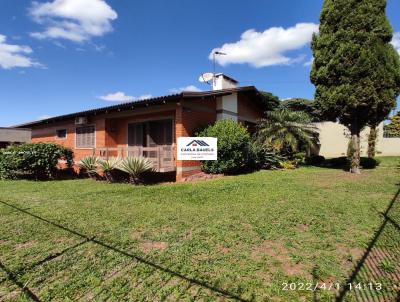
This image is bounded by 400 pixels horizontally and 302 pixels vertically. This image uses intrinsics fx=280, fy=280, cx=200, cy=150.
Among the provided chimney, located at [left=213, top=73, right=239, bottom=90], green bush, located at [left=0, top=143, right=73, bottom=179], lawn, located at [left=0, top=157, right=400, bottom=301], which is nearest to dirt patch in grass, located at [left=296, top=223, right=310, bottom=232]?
lawn, located at [left=0, top=157, right=400, bottom=301]

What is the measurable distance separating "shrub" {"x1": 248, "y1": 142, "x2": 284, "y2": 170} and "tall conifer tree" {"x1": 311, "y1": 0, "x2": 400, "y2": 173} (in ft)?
10.6

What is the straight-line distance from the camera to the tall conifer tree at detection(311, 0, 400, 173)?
10.5 metres

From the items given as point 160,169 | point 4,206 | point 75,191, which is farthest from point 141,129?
point 4,206

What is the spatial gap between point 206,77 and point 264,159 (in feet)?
19.0

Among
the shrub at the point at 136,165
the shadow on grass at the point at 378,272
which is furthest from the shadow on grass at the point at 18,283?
the shrub at the point at 136,165

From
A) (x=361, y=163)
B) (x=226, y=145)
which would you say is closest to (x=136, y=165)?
(x=226, y=145)

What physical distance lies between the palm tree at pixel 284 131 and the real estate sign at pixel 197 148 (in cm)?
339

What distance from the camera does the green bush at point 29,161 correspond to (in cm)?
1285

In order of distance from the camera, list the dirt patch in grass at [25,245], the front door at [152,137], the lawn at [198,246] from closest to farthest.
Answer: the lawn at [198,246], the dirt patch in grass at [25,245], the front door at [152,137]

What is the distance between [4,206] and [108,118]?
8072 millimetres

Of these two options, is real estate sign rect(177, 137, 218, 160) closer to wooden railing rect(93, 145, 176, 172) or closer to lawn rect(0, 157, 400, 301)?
wooden railing rect(93, 145, 176, 172)

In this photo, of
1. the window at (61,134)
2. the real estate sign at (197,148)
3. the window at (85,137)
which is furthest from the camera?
the window at (61,134)

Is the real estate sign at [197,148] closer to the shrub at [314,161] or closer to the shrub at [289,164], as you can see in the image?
the shrub at [289,164]

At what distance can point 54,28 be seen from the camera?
1264 centimetres
